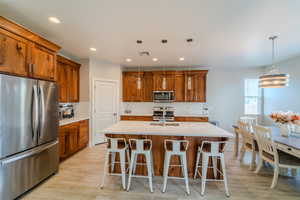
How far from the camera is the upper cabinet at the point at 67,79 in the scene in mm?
3695

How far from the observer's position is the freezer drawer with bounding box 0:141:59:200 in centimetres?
190

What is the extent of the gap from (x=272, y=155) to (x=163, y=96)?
11.2ft

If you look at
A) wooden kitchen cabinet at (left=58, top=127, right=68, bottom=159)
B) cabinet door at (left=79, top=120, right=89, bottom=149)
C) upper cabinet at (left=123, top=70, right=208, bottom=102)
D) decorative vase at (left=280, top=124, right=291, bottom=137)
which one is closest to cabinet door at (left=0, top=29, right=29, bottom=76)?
wooden kitchen cabinet at (left=58, top=127, right=68, bottom=159)

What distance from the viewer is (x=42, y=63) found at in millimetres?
2510

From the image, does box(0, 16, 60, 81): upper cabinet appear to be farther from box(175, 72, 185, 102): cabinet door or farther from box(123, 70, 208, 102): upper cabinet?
box(175, 72, 185, 102): cabinet door

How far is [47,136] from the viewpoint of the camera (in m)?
2.54

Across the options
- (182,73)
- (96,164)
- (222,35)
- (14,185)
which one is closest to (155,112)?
(182,73)

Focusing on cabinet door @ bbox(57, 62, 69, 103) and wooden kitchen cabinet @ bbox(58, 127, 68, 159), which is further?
cabinet door @ bbox(57, 62, 69, 103)

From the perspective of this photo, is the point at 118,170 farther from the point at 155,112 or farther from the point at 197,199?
the point at 155,112

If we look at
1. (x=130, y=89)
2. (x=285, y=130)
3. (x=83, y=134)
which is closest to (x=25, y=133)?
(x=83, y=134)

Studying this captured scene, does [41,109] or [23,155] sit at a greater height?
[41,109]

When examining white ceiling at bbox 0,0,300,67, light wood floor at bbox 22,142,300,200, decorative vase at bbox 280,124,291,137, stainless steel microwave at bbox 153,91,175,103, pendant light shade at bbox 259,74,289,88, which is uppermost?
white ceiling at bbox 0,0,300,67

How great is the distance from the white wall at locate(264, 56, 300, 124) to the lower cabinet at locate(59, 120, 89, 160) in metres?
6.04

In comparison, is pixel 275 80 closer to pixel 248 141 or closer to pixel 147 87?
pixel 248 141
